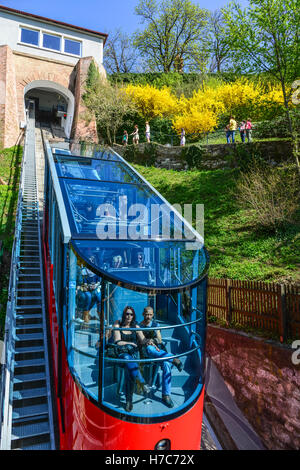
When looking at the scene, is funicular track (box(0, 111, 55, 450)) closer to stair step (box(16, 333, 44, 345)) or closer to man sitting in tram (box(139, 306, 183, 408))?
stair step (box(16, 333, 44, 345))

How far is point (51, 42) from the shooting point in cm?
2759

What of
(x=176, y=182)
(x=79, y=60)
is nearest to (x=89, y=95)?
(x=79, y=60)

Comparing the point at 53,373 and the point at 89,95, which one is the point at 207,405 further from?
the point at 89,95

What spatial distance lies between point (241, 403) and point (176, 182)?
1157 cm

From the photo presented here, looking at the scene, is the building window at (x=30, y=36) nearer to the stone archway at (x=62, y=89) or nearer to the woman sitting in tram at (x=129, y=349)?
the stone archway at (x=62, y=89)

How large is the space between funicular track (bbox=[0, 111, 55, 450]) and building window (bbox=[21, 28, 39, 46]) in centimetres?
2479

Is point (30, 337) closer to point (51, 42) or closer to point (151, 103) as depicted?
point (151, 103)

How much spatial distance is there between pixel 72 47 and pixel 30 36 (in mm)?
3521

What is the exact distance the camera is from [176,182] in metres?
16.3

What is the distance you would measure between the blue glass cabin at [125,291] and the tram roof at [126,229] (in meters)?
0.02

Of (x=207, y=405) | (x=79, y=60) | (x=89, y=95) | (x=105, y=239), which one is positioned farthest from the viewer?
(x=79, y=60)

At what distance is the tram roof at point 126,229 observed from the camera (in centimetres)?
464

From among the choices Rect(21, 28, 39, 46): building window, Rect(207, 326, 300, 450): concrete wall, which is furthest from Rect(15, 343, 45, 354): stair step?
Rect(21, 28, 39, 46): building window

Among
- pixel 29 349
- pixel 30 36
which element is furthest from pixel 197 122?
pixel 29 349
